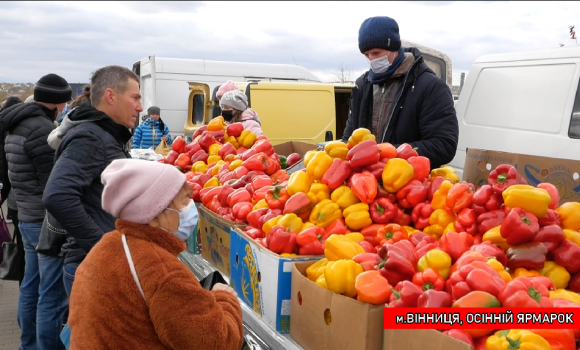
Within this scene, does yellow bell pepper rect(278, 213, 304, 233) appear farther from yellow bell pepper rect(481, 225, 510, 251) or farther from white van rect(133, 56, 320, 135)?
white van rect(133, 56, 320, 135)

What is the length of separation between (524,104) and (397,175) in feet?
9.15

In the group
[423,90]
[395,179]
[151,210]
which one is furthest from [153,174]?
[423,90]

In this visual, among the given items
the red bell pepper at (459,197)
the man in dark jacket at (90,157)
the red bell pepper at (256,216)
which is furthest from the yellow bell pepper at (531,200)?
the man in dark jacket at (90,157)

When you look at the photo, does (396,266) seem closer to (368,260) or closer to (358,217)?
(368,260)

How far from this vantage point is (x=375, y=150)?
9.46 ft

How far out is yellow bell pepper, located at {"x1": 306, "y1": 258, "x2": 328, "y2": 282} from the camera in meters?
2.26

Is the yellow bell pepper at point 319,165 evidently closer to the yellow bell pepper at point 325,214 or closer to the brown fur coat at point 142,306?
the yellow bell pepper at point 325,214

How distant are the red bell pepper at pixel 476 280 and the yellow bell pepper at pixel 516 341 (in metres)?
0.18

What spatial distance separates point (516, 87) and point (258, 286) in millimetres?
3685

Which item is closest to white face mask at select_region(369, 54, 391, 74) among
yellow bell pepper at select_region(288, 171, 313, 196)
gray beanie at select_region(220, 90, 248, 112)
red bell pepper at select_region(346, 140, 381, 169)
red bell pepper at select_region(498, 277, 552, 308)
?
red bell pepper at select_region(346, 140, 381, 169)

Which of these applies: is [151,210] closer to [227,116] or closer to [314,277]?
[314,277]

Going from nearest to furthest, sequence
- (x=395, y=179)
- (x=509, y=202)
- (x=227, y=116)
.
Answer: (x=509, y=202) → (x=395, y=179) → (x=227, y=116)

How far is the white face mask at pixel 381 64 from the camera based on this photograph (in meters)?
3.54

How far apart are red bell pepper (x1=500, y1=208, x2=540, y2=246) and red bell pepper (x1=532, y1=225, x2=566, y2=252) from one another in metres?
0.02
